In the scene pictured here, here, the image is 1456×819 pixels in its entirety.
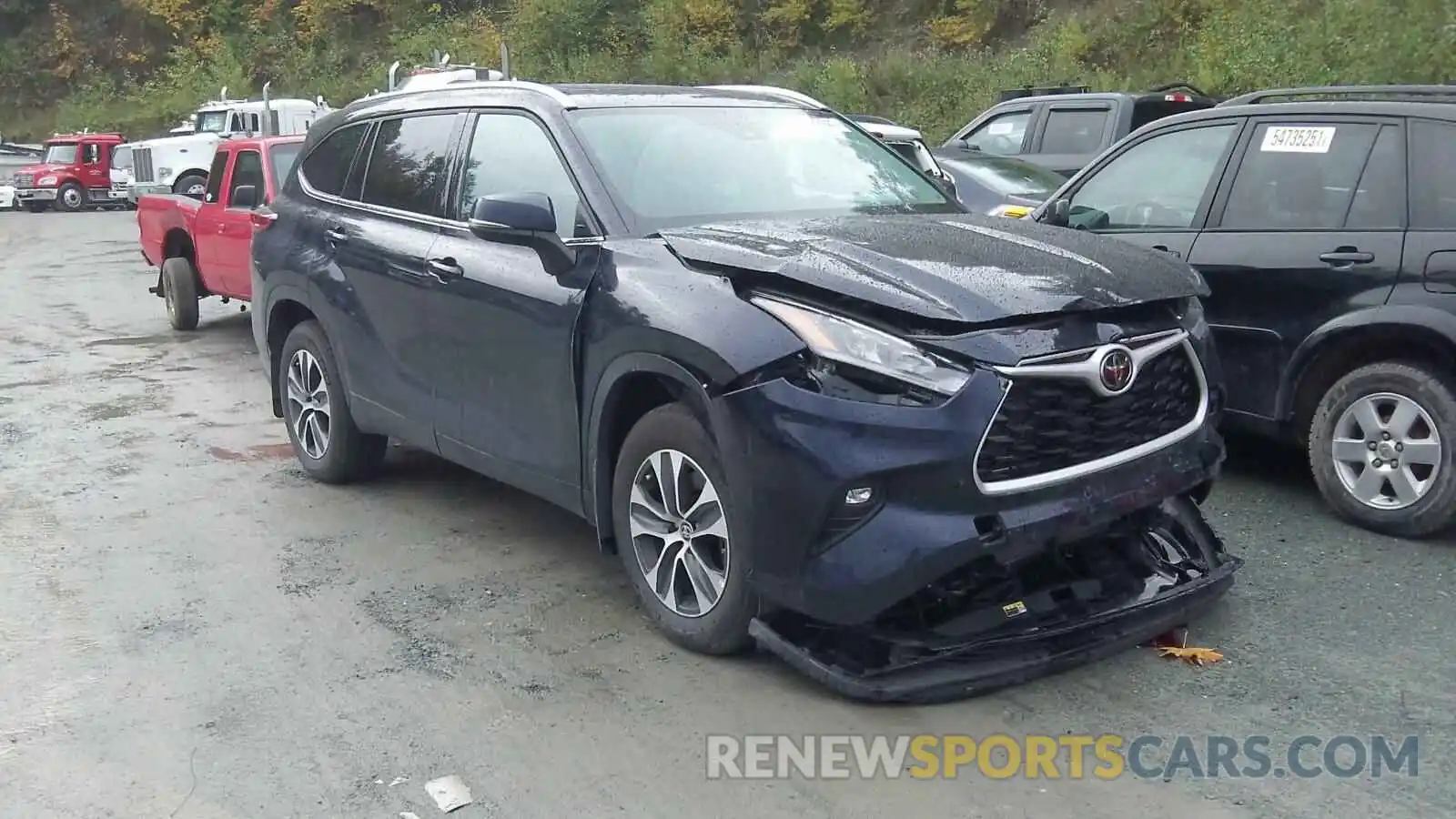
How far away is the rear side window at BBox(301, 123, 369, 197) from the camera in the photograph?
6.80m

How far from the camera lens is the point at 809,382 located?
4.04 metres

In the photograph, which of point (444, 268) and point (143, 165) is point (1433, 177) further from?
point (143, 165)

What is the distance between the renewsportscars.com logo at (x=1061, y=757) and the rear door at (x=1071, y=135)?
9867mm

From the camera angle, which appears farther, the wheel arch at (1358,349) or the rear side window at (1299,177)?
the rear side window at (1299,177)

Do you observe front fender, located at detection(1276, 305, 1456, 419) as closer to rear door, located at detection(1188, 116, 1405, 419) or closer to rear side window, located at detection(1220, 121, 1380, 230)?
rear door, located at detection(1188, 116, 1405, 419)

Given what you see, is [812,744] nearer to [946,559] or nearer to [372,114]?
[946,559]

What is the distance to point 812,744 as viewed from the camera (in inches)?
156

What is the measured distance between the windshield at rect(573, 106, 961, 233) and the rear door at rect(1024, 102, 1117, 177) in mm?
7859

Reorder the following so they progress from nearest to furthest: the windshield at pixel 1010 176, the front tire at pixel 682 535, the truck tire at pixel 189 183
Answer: the front tire at pixel 682 535, the windshield at pixel 1010 176, the truck tire at pixel 189 183

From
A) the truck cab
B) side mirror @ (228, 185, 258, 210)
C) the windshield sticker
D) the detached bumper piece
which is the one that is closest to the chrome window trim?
the detached bumper piece

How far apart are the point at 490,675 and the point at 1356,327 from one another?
148 inches

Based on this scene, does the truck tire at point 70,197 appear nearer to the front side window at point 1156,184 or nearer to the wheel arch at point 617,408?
the front side window at point 1156,184

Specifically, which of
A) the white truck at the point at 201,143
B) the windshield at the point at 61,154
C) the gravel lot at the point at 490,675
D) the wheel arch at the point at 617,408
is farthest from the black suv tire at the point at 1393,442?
the windshield at the point at 61,154

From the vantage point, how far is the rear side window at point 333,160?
680 cm
